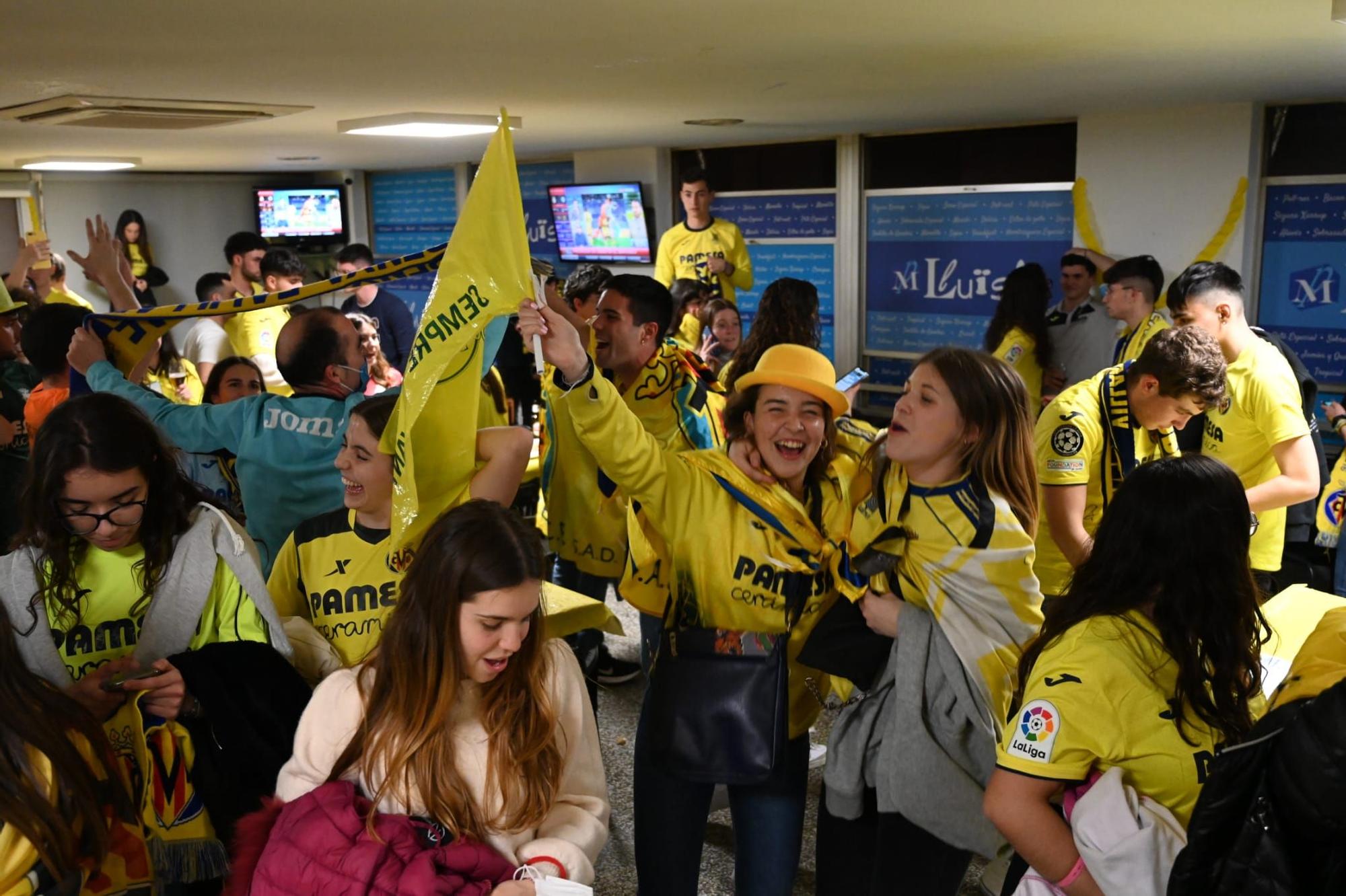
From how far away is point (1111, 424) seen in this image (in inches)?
118

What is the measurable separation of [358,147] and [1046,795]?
281 inches

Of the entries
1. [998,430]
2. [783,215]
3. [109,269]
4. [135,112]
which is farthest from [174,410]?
[783,215]

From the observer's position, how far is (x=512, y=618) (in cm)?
167

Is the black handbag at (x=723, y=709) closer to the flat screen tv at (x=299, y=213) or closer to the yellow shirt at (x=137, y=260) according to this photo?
the yellow shirt at (x=137, y=260)

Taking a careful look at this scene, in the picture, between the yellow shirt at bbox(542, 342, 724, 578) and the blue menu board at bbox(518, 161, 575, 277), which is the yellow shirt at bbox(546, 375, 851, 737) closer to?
the yellow shirt at bbox(542, 342, 724, 578)

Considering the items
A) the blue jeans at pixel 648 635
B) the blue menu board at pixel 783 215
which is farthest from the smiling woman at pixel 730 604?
the blue menu board at pixel 783 215

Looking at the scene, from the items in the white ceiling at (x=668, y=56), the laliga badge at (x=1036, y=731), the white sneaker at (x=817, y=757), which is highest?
the white ceiling at (x=668, y=56)

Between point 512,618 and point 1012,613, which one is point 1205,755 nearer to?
point 1012,613

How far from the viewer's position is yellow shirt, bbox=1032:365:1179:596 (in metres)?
2.90

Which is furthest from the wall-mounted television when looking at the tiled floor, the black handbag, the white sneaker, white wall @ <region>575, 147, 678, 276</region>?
the black handbag

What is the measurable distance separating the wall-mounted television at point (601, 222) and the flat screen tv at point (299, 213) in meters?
3.22

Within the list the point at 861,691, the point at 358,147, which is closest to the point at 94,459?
the point at 861,691

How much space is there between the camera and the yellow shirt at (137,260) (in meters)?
10.7

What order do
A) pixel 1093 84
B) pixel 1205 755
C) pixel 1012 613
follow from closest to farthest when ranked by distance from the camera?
pixel 1205 755 → pixel 1012 613 → pixel 1093 84
